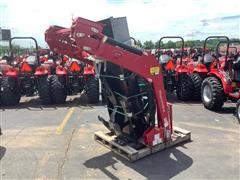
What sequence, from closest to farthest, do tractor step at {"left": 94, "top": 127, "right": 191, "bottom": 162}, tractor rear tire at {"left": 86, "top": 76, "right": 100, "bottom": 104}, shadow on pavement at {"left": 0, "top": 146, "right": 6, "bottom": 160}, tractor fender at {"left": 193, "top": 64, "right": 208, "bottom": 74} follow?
tractor step at {"left": 94, "top": 127, "right": 191, "bottom": 162}
shadow on pavement at {"left": 0, "top": 146, "right": 6, "bottom": 160}
tractor rear tire at {"left": 86, "top": 76, "right": 100, "bottom": 104}
tractor fender at {"left": 193, "top": 64, "right": 208, "bottom": 74}

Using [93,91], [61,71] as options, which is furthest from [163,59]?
[61,71]

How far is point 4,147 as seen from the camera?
6.57 meters

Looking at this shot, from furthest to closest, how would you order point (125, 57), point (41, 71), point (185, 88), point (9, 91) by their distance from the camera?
point (185, 88), point (41, 71), point (9, 91), point (125, 57)

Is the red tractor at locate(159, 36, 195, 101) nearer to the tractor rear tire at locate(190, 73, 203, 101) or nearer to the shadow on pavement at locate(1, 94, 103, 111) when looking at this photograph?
the tractor rear tire at locate(190, 73, 203, 101)

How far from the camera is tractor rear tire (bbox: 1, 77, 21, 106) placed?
415 inches

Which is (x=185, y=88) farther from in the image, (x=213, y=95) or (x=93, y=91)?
(x=93, y=91)

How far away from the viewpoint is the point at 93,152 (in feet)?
20.5

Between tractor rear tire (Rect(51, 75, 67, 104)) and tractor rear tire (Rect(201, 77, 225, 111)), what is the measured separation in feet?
13.5

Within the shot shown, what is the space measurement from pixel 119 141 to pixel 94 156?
1.70 ft

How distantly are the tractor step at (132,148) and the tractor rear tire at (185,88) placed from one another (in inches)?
152

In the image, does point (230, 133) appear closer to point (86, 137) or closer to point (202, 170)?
point (202, 170)

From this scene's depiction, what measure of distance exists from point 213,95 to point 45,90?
4.76m

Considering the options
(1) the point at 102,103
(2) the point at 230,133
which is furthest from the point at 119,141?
(1) the point at 102,103

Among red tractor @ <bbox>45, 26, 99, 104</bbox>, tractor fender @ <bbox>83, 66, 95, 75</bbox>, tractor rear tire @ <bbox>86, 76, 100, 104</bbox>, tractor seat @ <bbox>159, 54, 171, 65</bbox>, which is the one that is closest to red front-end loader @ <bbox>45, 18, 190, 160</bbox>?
red tractor @ <bbox>45, 26, 99, 104</bbox>
